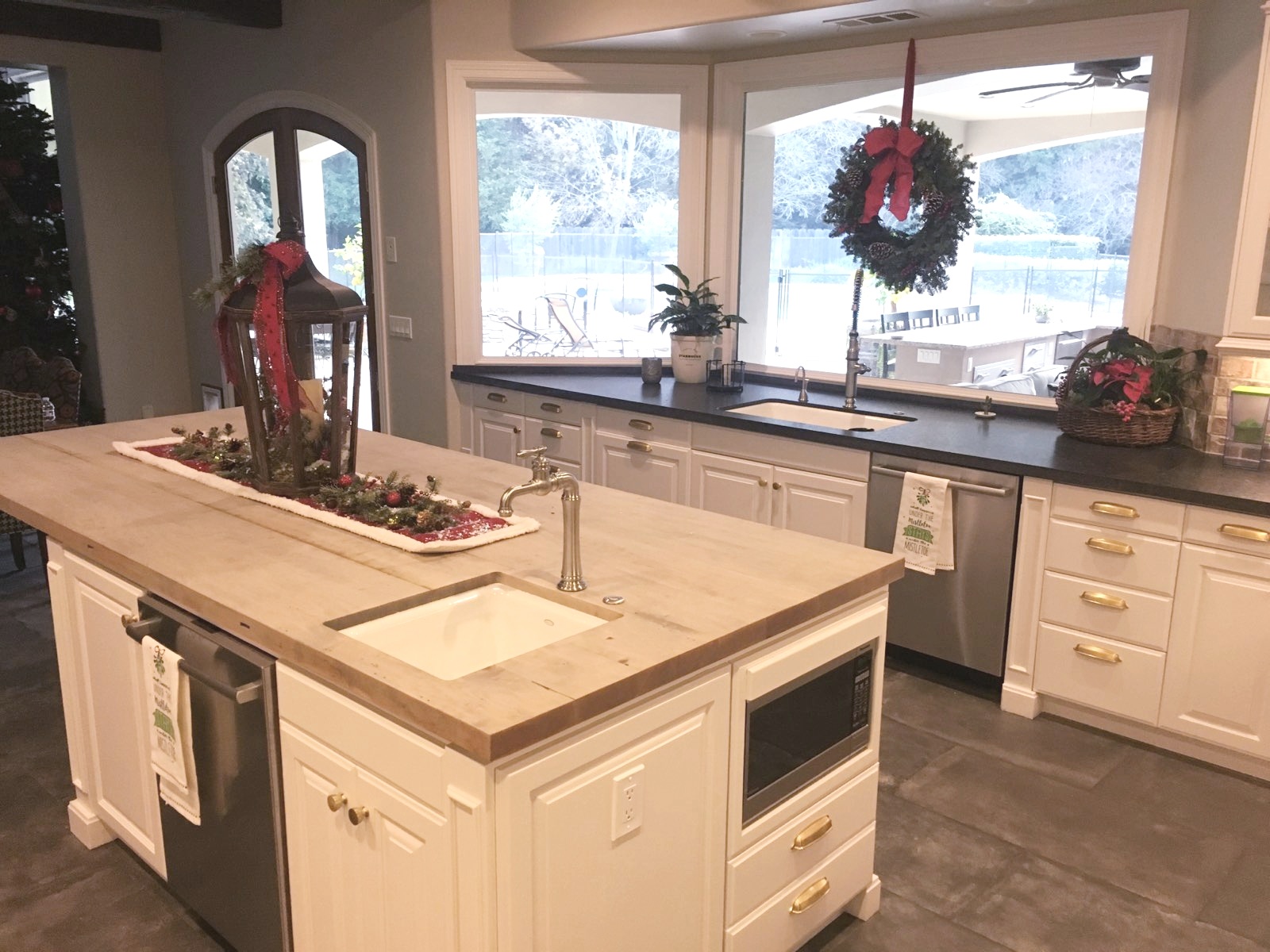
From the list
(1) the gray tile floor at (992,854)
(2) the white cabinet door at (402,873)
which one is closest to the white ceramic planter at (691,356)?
(1) the gray tile floor at (992,854)

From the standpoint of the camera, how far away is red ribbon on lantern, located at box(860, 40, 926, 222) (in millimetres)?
4078

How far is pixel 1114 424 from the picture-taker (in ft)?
11.2

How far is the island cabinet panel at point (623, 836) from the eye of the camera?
1.50 meters

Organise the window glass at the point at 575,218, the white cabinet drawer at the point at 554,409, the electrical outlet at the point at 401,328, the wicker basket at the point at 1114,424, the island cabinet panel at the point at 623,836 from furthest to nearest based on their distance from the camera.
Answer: the electrical outlet at the point at 401,328, the window glass at the point at 575,218, the white cabinet drawer at the point at 554,409, the wicker basket at the point at 1114,424, the island cabinet panel at the point at 623,836

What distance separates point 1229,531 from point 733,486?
1732mm

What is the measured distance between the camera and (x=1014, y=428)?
3.77 metres

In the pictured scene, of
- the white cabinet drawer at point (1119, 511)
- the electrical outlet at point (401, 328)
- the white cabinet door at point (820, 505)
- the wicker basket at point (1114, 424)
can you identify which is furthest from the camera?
the electrical outlet at point (401, 328)

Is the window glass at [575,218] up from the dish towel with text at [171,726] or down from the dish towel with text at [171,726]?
up

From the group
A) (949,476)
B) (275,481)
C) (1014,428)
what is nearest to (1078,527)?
(949,476)

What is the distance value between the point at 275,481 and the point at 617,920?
56.1 inches

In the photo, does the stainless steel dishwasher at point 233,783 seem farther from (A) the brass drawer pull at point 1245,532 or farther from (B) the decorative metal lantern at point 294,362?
(A) the brass drawer pull at point 1245,532

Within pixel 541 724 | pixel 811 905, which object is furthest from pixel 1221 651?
pixel 541 724

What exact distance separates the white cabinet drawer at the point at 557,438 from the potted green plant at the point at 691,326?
586 mm

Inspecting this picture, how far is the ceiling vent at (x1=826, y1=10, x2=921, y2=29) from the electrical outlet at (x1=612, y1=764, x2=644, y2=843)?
3093 mm
